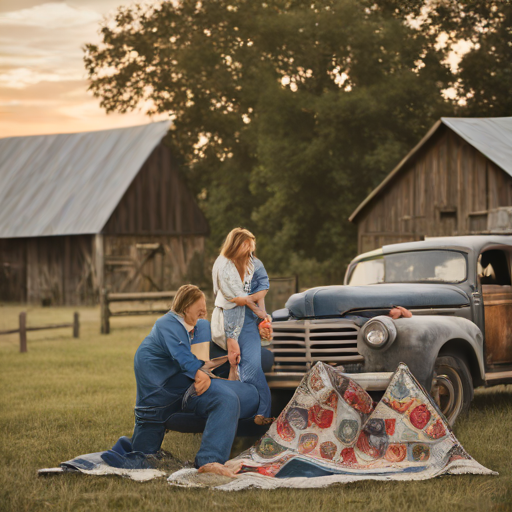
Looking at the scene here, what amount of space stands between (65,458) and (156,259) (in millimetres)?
24959

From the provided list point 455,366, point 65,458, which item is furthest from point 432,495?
point 65,458

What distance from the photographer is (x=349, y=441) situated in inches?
240

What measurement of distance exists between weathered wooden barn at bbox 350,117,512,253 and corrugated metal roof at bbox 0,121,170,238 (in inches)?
471

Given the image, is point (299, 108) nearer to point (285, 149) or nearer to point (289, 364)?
point (285, 149)

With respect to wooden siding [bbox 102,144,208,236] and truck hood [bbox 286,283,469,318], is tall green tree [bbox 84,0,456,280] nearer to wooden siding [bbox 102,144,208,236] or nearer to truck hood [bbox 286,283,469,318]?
wooden siding [bbox 102,144,208,236]

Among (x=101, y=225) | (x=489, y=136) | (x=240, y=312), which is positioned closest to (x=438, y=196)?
(x=489, y=136)

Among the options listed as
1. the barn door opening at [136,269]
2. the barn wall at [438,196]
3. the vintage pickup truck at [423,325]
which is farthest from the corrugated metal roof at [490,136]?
the barn door opening at [136,269]

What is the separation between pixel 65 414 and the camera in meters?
8.64

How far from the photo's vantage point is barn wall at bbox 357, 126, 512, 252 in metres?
19.2

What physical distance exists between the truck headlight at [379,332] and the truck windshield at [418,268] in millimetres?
1650

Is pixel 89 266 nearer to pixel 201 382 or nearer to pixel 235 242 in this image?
pixel 235 242

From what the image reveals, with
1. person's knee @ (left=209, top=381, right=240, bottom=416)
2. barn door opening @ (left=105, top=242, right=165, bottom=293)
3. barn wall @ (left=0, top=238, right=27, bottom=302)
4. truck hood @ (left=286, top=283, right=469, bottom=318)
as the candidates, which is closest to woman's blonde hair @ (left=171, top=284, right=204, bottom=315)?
person's knee @ (left=209, top=381, right=240, bottom=416)

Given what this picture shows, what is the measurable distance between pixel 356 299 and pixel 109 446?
264cm

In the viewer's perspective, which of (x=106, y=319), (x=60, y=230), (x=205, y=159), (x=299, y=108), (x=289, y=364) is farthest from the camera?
(x=205, y=159)
